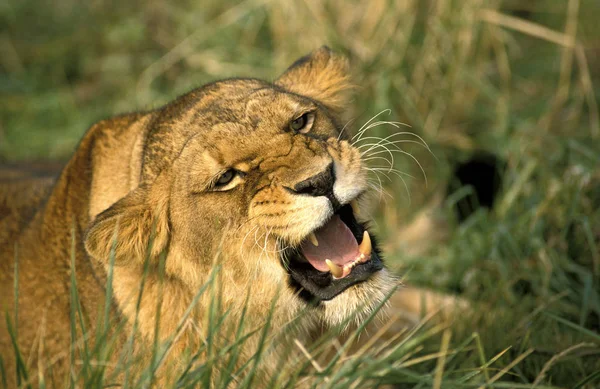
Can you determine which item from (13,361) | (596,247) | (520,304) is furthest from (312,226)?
(596,247)

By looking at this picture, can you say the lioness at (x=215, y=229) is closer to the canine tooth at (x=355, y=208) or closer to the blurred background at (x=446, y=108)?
the canine tooth at (x=355, y=208)

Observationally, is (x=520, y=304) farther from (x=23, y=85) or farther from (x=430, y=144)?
(x=23, y=85)

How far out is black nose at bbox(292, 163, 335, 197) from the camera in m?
2.84

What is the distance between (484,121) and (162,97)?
8.35 ft

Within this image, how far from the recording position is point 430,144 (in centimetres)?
579

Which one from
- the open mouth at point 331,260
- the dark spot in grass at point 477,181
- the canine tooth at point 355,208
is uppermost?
the canine tooth at point 355,208

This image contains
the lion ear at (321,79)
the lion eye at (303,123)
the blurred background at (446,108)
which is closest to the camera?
the lion eye at (303,123)

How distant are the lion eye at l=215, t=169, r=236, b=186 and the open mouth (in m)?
0.33

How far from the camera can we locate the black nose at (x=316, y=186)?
284 cm

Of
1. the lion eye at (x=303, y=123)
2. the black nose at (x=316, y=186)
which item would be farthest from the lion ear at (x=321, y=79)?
the black nose at (x=316, y=186)

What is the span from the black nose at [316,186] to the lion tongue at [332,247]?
0.24 m

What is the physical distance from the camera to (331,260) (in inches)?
120

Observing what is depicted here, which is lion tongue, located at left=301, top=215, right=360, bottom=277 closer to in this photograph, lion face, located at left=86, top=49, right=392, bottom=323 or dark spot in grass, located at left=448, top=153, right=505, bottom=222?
lion face, located at left=86, top=49, right=392, bottom=323

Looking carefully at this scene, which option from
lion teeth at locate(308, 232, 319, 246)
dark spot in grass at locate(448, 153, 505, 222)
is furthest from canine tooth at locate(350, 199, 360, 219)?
dark spot in grass at locate(448, 153, 505, 222)
